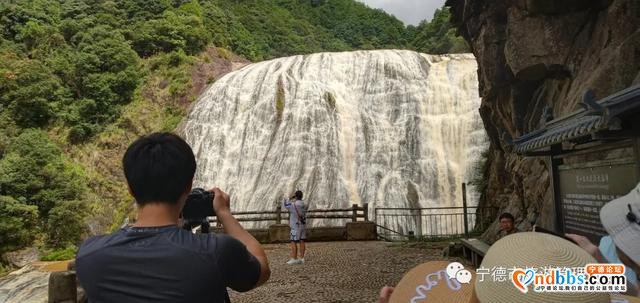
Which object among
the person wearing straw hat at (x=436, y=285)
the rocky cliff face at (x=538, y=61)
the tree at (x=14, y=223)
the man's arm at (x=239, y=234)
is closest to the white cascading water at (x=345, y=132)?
the rocky cliff face at (x=538, y=61)

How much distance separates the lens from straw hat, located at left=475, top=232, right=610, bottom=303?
0.97 m

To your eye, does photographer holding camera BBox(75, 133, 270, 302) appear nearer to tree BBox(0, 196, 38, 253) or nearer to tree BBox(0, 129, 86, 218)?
tree BBox(0, 196, 38, 253)

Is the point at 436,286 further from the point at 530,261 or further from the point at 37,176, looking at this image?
the point at 37,176

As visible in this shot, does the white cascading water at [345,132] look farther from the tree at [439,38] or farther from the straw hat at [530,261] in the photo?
the straw hat at [530,261]

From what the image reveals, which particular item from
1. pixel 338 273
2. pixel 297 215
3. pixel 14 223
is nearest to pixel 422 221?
pixel 338 273

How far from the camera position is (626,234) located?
1557 mm

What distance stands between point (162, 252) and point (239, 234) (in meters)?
0.28

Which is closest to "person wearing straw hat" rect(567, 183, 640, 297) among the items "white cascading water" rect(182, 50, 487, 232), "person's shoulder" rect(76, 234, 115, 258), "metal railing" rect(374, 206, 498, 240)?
"person's shoulder" rect(76, 234, 115, 258)

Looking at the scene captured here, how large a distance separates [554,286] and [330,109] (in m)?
18.5

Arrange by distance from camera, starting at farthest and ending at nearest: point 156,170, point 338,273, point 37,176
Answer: point 37,176 < point 338,273 < point 156,170

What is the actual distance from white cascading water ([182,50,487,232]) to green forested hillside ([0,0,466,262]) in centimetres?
438

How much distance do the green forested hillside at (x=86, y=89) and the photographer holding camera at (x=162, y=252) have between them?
675 inches

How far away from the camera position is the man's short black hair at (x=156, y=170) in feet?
4.79

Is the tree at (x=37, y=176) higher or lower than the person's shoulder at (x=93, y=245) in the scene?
higher
